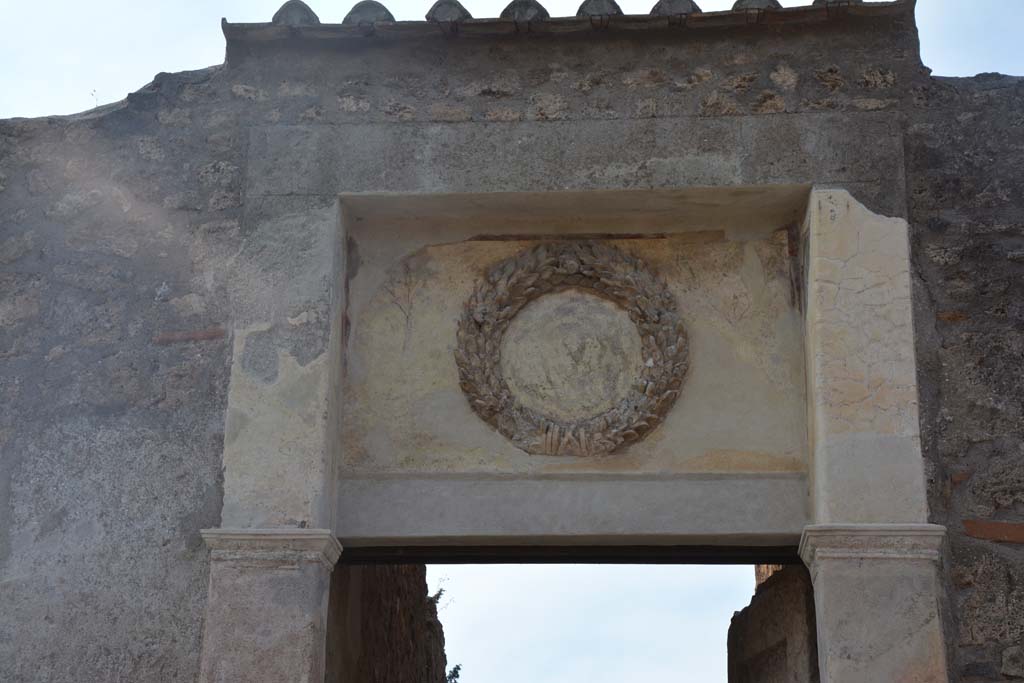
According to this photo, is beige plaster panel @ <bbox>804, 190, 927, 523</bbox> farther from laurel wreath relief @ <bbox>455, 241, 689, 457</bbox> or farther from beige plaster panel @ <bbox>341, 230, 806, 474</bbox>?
laurel wreath relief @ <bbox>455, 241, 689, 457</bbox>

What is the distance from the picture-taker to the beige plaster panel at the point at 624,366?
190 inches

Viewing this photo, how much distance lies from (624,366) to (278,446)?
1228mm

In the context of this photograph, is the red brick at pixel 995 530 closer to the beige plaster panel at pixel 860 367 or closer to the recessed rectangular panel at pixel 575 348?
the beige plaster panel at pixel 860 367

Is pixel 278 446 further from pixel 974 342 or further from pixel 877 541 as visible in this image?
pixel 974 342

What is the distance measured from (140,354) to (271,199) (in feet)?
2.32

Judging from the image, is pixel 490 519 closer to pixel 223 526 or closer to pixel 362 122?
pixel 223 526

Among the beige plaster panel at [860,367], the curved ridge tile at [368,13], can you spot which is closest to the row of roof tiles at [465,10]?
the curved ridge tile at [368,13]

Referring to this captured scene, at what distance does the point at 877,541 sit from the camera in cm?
439

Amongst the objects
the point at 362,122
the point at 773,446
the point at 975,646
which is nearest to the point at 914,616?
the point at 975,646

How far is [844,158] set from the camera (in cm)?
485

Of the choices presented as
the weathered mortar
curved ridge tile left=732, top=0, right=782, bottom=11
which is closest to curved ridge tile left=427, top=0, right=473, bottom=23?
the weathered mortar

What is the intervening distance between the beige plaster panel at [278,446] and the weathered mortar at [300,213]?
0.18 ft

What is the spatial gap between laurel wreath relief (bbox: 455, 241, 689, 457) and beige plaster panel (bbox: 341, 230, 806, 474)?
0.05 meters

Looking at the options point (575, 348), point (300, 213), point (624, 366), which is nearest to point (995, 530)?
point (624, 366)
